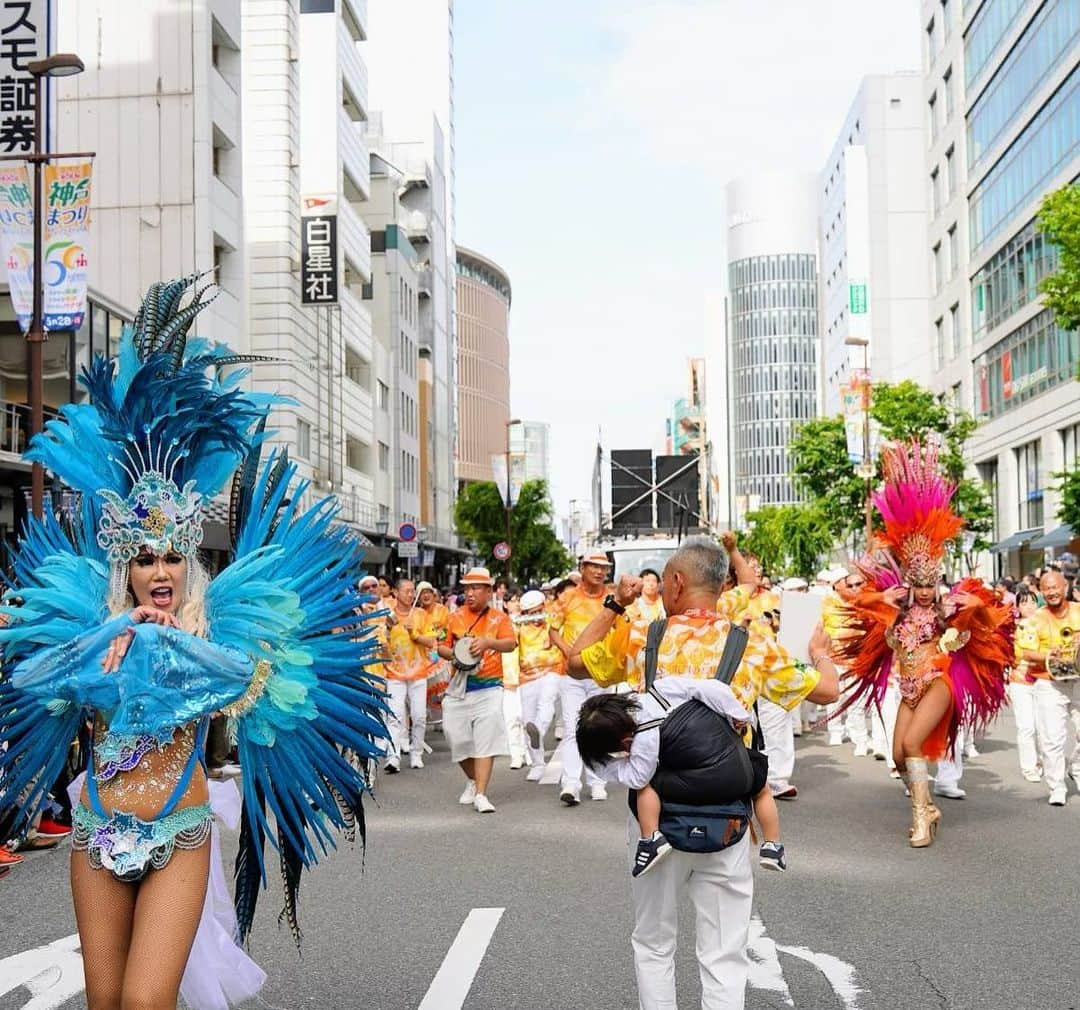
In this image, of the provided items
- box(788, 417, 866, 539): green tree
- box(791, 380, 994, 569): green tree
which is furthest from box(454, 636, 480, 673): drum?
box(788, 417, 866, 539): green tree

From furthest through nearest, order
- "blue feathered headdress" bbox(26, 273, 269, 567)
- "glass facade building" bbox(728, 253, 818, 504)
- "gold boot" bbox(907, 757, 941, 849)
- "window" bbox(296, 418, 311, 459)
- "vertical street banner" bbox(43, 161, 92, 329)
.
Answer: "glass facade building" bbox(728, 253, 818, 504), "window" bbox(296, 418, 311, 459), "vertical street banner" bbox(43, 161, 92, 329), "gold boot" bbox(907, 757, 941, 849), "blue feathered headdress" bbox(26, 273, 269, 567)

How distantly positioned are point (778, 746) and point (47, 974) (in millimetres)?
7171

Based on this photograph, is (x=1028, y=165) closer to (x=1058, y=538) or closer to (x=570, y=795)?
(x=1058, y=538)

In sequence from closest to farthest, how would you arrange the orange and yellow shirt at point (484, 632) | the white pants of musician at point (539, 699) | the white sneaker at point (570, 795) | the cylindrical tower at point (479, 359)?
1. the white sneaker at point (570, 795)
2. the orange and yellow shirt at point (484, 632)
3. the white pants of musician at point (539, 699)
4. the cylindrical tower at point (479, 359)

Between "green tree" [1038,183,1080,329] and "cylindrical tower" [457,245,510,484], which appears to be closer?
"green tree" [1038,183,1080,329]

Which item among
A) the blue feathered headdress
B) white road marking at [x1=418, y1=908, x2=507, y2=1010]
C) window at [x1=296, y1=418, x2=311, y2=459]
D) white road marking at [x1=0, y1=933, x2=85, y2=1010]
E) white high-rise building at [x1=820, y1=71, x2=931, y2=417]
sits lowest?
white road marking at [x1=0, y1=933, x2=85, y2=1010]

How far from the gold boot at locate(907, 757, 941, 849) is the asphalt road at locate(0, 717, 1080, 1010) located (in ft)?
0.44

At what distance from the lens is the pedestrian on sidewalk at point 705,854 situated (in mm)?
4902

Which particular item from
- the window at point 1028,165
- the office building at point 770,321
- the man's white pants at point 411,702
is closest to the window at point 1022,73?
the window at point 1028,165

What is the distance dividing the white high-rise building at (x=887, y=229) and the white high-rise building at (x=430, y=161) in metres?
24.7

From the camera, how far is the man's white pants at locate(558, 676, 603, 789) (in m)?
12.0

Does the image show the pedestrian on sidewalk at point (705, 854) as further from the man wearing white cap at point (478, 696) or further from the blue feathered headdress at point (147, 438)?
the man wearing white cap at point (478, 696)

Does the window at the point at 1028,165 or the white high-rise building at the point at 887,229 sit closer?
the window at the point at 1028,165

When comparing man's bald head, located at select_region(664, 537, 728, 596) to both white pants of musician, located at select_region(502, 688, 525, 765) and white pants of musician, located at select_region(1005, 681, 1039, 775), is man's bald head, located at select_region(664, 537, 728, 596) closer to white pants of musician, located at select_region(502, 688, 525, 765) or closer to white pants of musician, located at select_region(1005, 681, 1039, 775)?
white pants of musician, located at select_region(1005, 681, 1039, 775)
